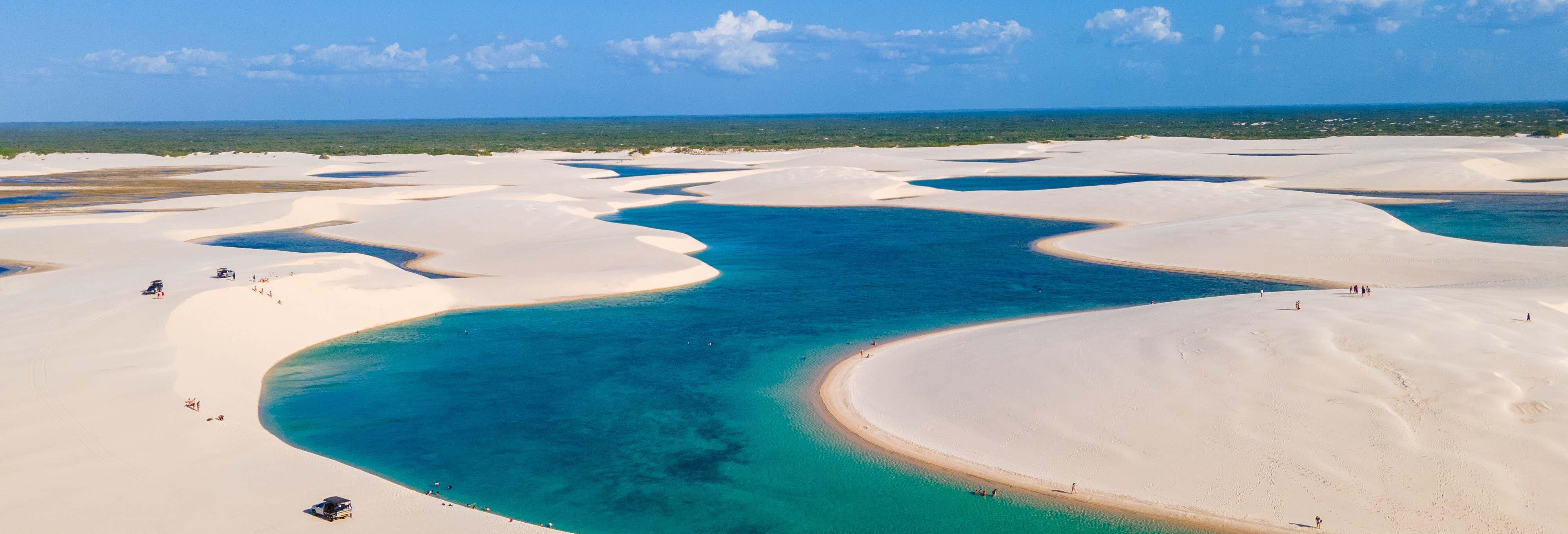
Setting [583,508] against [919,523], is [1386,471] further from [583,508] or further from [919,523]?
[583,508]

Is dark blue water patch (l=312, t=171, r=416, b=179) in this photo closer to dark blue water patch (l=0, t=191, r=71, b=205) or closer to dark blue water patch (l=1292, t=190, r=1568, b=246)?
dark blue water patch (l=0, t=191, r=71, b=205)

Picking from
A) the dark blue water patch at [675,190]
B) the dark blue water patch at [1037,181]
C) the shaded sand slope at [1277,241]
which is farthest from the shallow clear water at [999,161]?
the shaded sand slope at [1277,241]

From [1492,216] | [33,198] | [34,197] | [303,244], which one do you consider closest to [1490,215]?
[1492,216]

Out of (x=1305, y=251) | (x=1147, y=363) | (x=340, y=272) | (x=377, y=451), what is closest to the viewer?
(x=377, y=451)

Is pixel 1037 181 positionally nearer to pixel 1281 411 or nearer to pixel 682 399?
pixel 682 399

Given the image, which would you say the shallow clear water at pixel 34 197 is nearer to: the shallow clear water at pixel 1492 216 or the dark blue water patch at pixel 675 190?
the dark blue water patch at pixel 675 190

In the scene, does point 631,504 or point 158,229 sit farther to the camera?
point 158,229

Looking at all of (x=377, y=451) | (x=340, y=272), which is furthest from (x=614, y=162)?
(x=377, y=451)
